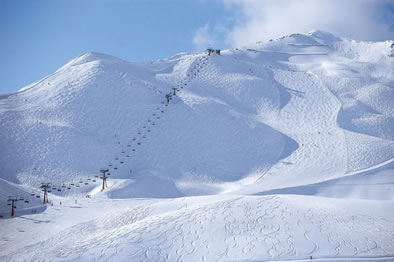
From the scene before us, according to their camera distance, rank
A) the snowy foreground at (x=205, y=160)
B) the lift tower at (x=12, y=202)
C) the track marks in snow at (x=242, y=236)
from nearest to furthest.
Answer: the track marks in snow at (x=242, y=236), the snowy foreground at (x=205, y=160), the lift tower at (x=12, y=202)

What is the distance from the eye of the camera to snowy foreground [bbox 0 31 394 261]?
14484 mm

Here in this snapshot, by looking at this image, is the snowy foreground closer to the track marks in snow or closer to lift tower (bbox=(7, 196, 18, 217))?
the track marks in snow

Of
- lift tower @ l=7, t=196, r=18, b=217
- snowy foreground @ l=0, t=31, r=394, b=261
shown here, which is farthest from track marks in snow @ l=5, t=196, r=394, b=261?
lift tower @ l=7, t=196, r=18, b=217

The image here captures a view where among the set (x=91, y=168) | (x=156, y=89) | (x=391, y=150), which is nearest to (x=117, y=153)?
(x=91, y=168)

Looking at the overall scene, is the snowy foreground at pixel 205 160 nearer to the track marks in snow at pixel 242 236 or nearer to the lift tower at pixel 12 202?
the track marks in snow at pixel 242 236

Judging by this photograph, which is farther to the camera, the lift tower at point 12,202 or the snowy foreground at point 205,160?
the lift tower at point 12,202

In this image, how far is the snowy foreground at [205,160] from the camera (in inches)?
570

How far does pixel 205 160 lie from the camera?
3728 centimetres

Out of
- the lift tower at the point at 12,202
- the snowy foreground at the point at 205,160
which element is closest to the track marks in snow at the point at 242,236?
the snowy foreground at the point at 205,160

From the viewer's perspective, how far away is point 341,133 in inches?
1585

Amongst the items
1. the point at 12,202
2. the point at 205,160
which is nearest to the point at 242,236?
the point at 12,202

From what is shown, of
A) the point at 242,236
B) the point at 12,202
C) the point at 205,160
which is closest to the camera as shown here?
the point at 242,236

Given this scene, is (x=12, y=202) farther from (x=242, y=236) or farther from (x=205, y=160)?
(x=242, y=236)

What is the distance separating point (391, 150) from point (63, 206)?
31.3 metres
